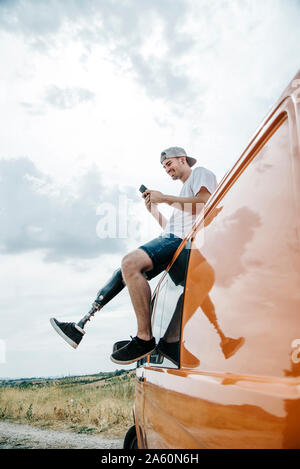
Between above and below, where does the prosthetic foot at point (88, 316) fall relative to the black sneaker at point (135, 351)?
above

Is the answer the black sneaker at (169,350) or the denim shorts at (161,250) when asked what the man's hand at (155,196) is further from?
the black sneaker at (169,350)

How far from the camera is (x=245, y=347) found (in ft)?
3.22

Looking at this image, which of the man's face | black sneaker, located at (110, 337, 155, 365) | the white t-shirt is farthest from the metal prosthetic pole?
the man's face

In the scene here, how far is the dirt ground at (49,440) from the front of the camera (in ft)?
17.0

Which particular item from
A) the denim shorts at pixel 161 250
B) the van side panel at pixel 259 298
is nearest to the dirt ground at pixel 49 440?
the denim shorts at pixel 161 250

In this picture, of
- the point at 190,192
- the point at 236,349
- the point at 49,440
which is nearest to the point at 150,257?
the point at 190,192

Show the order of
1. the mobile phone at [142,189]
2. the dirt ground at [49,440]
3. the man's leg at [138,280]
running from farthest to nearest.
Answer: the dirt ground at [49,440] → the mobile phone at [142,189] → the man's leg at [138,280]

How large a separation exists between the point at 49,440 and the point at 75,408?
1957mm

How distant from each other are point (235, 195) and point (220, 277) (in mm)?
295

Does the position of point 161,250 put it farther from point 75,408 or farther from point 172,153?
point 75,408

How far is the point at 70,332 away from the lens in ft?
10.6

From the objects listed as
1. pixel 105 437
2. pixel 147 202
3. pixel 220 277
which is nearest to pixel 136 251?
pixel 147 202

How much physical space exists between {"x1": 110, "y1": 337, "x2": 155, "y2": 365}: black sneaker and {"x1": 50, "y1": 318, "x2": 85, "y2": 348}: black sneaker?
0.85 metres

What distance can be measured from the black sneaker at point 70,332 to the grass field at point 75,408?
11.7 feet
